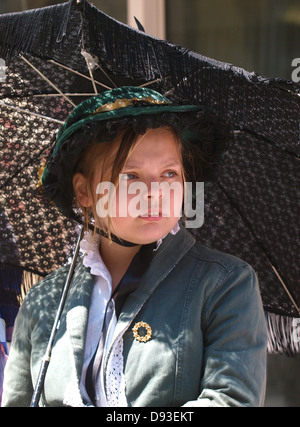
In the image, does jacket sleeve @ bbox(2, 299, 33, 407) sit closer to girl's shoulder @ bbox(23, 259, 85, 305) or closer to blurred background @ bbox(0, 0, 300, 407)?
girl's shoulder @ bbox(23, 259, 85, 305)

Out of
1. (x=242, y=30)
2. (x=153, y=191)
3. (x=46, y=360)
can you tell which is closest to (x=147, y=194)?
(x=153, y=191)

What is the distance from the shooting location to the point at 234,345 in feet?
4.72

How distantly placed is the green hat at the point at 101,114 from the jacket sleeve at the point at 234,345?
46 cm

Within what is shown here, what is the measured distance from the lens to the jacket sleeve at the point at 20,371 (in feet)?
5.42

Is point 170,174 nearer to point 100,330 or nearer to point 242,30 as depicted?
point 100,330

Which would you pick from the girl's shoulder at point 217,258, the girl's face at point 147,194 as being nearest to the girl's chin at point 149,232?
the girl's face at point 147,194

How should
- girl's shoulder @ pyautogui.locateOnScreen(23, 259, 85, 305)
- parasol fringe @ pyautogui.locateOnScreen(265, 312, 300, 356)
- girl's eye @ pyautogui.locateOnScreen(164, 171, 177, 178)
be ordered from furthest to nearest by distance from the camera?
parasol fringe @ pyautogui.locateOnScreen(265, 312, 300, 356) < girl's shoulder @ pyautogui.locateOnScreen(23, 259, 85, 305) < girl's eye @ pyautogui.locateOnScreen(164, 171, 177, 178)

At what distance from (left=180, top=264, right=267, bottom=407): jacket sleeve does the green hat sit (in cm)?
46

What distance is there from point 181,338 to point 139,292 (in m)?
0.17

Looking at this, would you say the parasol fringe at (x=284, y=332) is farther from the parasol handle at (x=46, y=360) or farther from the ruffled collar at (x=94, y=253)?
the parasol handle at (x=46, y=360)

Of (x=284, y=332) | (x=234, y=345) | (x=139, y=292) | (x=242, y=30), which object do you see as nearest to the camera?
(x=234, y=345)

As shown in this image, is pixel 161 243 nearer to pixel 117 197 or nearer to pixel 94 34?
pixel 117 197

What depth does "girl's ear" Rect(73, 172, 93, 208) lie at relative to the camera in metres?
1.73

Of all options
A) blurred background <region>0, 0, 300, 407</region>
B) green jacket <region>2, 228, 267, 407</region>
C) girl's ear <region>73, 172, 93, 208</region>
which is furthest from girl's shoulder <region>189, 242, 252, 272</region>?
blurred background <region>0, 0, 300, 407</region>
